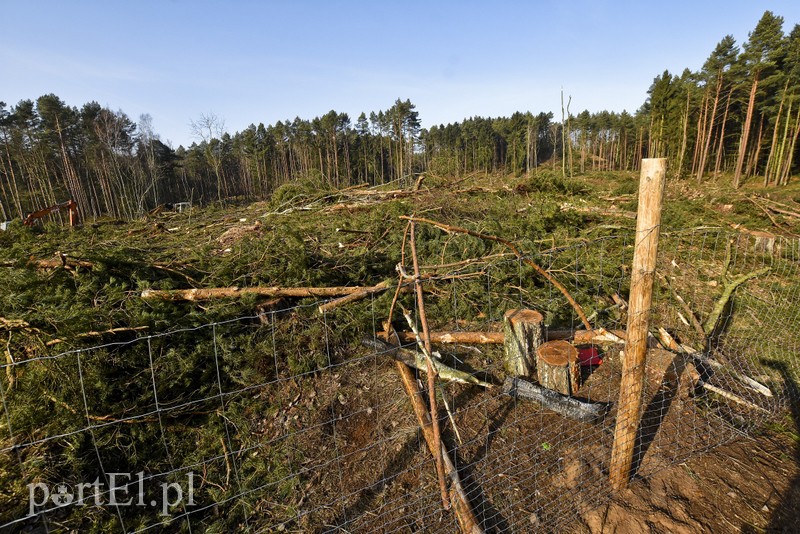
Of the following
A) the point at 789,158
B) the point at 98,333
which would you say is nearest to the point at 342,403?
the point at 98,333

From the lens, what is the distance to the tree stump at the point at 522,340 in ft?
12.5

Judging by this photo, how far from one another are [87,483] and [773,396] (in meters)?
6.23

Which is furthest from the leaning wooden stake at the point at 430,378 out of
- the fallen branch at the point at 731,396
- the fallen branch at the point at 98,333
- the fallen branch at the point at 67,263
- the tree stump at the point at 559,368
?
the fallen branch at the point at 67,263

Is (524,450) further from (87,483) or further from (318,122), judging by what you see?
(318,122)

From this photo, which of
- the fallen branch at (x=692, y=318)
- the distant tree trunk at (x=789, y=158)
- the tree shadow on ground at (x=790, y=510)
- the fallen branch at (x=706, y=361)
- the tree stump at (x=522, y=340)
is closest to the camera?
the tree shadow on ground at (x=790, y=510)

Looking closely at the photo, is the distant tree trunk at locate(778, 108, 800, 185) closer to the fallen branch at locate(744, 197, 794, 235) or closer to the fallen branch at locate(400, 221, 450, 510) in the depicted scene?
the fallen branch at locate(744, 197, 794, 235)

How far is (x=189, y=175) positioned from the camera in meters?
50.1

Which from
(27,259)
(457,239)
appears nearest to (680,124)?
(457,239)

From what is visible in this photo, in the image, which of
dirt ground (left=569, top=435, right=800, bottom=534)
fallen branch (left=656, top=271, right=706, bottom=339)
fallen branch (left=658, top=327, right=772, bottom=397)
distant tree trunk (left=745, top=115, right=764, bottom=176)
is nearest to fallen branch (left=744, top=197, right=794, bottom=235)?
fallen branch (left=656, top=271, right=706, bottom=339)

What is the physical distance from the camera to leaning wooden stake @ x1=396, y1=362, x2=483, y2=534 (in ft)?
7.95

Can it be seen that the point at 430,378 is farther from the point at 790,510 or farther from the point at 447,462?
the point at 790,510

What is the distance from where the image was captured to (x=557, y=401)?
135 inches

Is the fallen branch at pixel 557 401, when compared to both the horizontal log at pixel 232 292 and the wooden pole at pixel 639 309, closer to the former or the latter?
the wooden pole at pixel 639 309

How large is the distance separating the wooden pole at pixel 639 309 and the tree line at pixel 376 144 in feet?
33.5
